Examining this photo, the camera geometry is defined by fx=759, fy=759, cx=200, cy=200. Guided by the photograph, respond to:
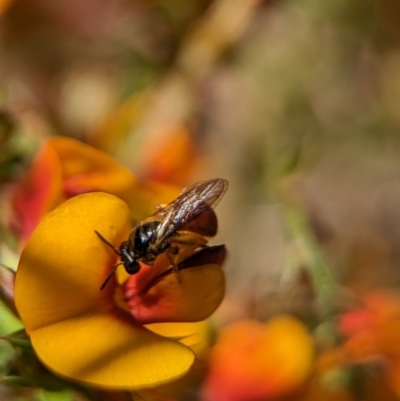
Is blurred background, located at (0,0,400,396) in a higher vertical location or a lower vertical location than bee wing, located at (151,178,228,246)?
higher

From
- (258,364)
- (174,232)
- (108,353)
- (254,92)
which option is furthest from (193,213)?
(254,92)

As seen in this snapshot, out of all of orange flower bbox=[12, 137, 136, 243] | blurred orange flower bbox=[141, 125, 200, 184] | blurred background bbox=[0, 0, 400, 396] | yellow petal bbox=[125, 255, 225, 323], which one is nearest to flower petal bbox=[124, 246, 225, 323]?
yellow petal bbox=[125, 255, 225, 323]

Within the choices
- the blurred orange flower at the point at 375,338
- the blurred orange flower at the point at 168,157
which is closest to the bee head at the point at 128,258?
the blurred orange flower at the point at 375,338

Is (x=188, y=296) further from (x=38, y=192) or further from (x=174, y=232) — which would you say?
(x=38, y=192)

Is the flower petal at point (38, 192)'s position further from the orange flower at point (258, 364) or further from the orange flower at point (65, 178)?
the orange flower at point (258, 364)

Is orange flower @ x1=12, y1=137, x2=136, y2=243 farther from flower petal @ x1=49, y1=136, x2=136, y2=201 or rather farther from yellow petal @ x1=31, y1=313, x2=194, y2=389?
yellow petal @ x1=31, y1=313, x2=194, y2=389

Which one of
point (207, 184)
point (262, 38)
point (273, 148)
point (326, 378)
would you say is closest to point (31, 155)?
point (207, 184)

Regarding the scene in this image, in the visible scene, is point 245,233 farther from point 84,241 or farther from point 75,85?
point 84,241
